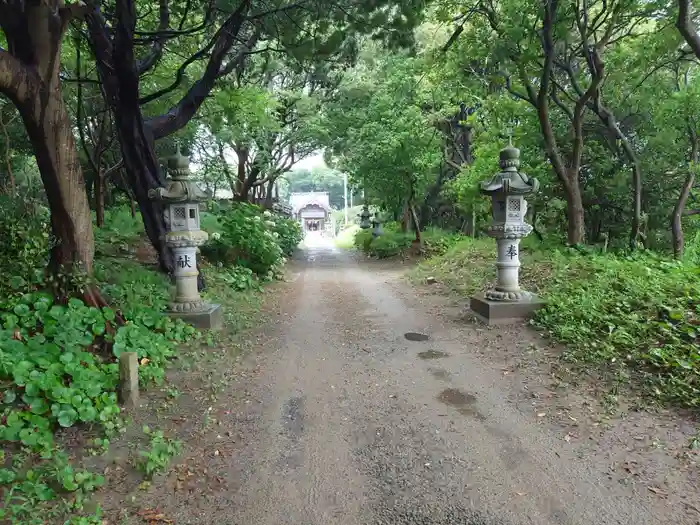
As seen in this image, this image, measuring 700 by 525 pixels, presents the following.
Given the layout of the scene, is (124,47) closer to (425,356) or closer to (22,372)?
(22,372)

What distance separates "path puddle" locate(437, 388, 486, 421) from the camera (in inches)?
167

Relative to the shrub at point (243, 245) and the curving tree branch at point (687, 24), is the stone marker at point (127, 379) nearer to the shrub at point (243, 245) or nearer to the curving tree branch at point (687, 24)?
the shrub at point (243, 245)

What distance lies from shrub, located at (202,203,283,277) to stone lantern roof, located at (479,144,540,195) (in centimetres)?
582

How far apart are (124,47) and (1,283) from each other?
3.67 m

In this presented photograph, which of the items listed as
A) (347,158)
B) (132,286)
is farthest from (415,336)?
(347,158)

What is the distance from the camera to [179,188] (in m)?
6.62

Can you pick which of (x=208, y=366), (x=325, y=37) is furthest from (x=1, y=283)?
(x=325, y=37)

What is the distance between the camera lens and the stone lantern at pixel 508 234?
6.75 meters

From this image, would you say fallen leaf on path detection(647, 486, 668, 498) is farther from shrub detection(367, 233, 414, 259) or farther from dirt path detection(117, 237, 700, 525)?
→ shrub detection(367, 233, 414, 259)

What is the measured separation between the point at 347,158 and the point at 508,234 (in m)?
10.9

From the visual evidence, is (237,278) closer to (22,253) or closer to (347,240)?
(22,253)

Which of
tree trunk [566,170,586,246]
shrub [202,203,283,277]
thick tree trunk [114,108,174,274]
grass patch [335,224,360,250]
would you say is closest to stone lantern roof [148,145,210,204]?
thick tree trunk [114,108,174,274]

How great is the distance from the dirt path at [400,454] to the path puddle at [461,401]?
0.02m

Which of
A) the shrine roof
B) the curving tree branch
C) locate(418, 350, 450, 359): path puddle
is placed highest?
the curving tree branch
